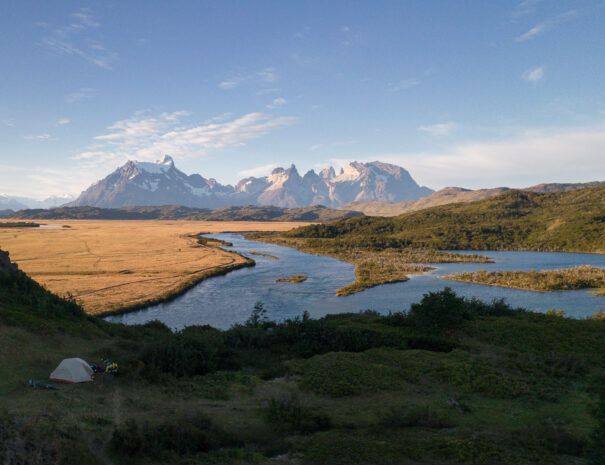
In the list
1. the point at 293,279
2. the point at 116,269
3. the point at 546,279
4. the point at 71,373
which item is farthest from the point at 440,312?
the point at 116,269

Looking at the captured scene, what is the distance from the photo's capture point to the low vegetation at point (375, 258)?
3120 inches

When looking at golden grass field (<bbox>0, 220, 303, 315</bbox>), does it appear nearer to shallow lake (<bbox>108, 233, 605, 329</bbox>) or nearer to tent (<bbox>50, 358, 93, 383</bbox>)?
shallow lake (<bbox>108, 233, 605, 329</bbox>)

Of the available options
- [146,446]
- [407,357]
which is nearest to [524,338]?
[407,357]

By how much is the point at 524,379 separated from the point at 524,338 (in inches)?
366

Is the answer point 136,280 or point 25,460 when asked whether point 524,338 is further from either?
point 136,280

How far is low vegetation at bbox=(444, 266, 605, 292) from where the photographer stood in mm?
69688

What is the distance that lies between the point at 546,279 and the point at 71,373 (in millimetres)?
83058

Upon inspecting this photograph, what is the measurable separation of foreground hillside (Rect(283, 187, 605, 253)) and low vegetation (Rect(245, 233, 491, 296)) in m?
2.38

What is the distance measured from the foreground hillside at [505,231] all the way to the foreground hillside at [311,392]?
378 ft

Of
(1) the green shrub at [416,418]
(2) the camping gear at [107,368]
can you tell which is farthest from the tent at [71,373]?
(1) the green shrub at [416,418]

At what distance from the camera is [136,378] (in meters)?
21.3

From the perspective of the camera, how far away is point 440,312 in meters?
33.4

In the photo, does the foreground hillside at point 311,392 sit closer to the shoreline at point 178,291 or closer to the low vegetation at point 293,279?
the shoreline at point 178,291

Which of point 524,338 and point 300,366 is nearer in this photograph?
point 300,366
